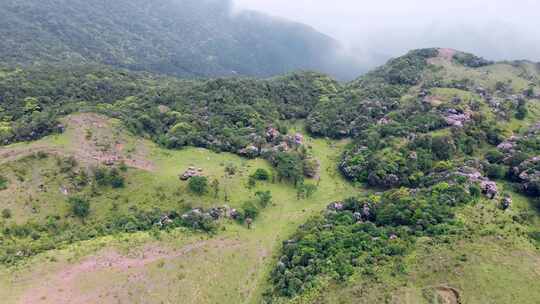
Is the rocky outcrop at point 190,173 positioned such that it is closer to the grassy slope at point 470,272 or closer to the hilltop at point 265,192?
the hilltop at point 265,192

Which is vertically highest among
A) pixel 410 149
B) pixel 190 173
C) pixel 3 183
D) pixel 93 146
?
pixel 410 149

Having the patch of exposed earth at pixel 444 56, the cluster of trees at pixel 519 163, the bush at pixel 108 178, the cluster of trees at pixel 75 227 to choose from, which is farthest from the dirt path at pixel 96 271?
the patch of exposed earth at pixel 444 56

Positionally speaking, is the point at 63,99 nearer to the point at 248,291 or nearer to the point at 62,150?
the point at 62,150

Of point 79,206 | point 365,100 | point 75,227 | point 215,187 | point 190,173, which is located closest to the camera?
point 75,227

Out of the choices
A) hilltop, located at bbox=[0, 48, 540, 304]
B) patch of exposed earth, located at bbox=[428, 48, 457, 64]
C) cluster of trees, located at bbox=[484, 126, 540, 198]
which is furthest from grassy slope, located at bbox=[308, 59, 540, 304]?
patch of exposed earth, located at bbox=[428, 48, 457, 64]

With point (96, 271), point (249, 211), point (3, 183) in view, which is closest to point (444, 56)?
point (249, 211)

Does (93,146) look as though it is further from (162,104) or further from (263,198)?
(263,198)
